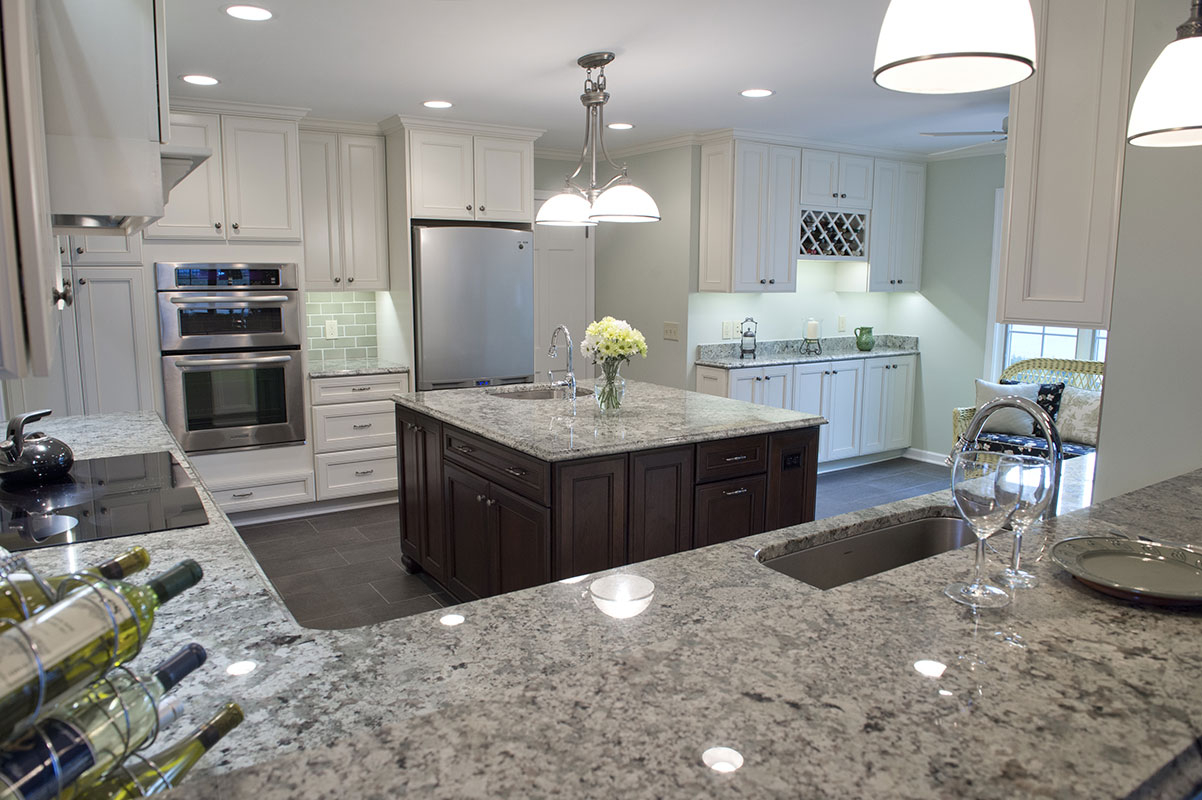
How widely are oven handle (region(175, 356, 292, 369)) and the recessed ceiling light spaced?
214 cm

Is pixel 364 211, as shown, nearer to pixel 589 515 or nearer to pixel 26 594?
pixel 589 515

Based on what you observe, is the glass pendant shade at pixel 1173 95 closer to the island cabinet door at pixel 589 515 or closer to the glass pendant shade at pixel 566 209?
the island cabinet door at pixel 589 515

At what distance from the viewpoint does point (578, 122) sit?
16.6 feet

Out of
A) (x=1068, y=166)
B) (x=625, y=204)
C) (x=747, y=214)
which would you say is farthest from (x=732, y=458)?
(x=747, y=214)

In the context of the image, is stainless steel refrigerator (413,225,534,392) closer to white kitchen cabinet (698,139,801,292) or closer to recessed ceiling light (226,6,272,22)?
white kitchen cabinet (698,139,801,292)

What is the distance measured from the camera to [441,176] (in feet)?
16.4

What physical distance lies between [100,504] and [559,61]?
2.64 metres

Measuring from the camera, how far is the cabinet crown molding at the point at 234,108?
14.2ft

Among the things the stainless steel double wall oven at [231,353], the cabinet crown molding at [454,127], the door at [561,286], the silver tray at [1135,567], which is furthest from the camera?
the door at [561,286]

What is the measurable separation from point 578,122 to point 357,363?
7.21 ft

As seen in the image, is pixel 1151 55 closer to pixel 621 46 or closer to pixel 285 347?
pixel 621 46

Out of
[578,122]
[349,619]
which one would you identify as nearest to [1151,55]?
[349,619]

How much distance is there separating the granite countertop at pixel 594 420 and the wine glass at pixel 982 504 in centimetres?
158

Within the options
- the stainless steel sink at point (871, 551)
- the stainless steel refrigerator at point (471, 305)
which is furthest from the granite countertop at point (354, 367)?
the stainless steel sink at point (871, 551)
